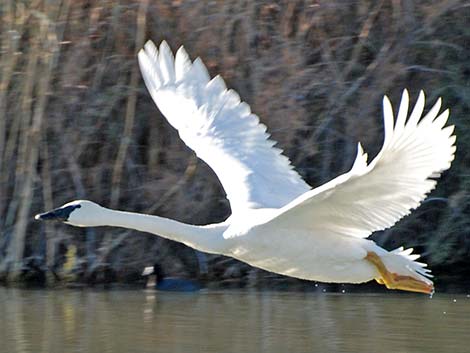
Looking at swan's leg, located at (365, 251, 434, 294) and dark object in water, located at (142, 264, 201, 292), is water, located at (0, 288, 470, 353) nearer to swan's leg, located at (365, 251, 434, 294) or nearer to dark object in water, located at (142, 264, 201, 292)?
dark object in water, located at (142, 264, 201, 292)

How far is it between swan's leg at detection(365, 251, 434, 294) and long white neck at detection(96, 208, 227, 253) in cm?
80

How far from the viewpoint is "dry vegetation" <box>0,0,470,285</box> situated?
30.9 feet

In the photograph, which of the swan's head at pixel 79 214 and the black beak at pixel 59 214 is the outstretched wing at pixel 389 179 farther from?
the black beak at pixel 59 214

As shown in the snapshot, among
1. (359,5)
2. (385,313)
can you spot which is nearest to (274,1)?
(359,5)

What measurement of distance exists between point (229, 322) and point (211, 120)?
51.5 inches

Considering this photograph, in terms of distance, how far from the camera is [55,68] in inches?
383

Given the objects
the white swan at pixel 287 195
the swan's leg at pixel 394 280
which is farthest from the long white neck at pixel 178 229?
the swan's leg at pixel 394 280

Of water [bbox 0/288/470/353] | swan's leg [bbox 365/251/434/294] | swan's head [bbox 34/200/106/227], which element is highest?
swan's head [bbox 34/200/106/227]

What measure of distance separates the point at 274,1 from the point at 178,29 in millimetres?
817

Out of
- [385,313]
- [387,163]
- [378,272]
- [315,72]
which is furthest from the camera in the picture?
[315,72]

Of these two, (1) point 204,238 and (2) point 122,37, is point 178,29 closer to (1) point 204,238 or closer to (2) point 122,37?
(2) point 122,37

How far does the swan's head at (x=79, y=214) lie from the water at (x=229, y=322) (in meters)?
0.84

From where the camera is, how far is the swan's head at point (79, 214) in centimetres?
664

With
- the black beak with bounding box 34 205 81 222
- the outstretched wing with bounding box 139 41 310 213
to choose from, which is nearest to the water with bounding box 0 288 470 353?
the black beak with bounding box 34 205 81 222
